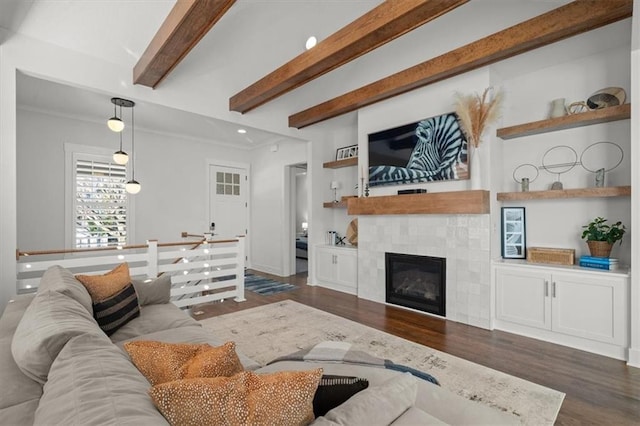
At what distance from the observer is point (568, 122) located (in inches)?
121

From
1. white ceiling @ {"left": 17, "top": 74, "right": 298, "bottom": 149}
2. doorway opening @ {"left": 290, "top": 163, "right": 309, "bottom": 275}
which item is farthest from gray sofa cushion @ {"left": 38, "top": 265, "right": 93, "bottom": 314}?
doorway opening @ {"left": 290, "top": 163, "right": 309, "bottom": 275}

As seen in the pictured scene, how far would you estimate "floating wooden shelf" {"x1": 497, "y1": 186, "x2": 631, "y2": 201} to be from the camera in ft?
9.12

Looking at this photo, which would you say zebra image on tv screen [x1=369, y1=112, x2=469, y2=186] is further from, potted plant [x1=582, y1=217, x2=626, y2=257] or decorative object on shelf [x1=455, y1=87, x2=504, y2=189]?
potted plant [x1=582, y1=217, x2=626, y2=257]

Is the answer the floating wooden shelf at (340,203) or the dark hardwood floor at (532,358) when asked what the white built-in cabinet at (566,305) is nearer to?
the dark hardwood floor at (532,358)

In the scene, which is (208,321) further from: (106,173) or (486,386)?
(106,173)

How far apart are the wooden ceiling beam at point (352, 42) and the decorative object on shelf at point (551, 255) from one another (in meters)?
2.55

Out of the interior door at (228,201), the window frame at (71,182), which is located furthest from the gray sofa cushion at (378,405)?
the interior door at (228,201)

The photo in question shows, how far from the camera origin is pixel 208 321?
3584mm

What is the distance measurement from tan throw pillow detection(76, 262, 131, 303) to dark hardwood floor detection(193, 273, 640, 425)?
1.53 m

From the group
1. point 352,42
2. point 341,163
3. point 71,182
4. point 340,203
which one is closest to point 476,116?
point 352,42

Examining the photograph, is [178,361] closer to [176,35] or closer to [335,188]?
[176,35]

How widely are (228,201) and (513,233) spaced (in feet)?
17.2

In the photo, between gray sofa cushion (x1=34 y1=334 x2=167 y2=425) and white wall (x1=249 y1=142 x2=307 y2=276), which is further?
white wall (x1=249 y1=142 x2=307 y2=276)

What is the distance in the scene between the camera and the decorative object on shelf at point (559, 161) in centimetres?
327
